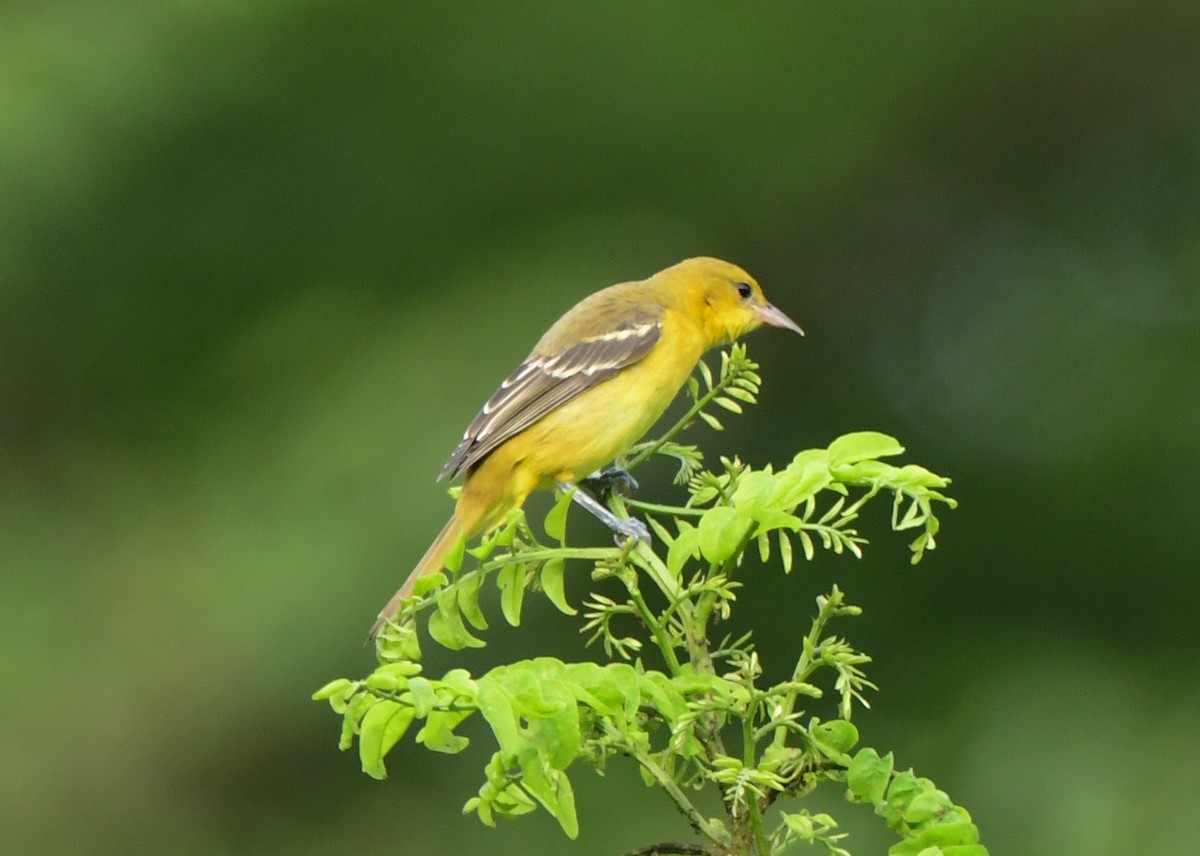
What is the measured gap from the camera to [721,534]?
1825 millimetres

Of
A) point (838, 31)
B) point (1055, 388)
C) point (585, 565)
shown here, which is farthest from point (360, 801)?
point (838, 31)

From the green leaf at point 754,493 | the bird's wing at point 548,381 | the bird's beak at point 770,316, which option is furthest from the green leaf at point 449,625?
the bird's beak at point 770,316

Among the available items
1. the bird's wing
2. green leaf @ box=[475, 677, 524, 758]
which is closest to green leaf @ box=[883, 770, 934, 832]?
green leaf @ box=[475, 677, 524, 758]

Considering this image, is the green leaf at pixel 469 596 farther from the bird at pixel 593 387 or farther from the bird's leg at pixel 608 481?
the bird's leg at pixel 608 481

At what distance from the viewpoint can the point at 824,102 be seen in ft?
31.3

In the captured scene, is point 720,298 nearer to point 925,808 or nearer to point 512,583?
point 512,583

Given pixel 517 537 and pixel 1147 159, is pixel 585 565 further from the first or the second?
pixel 517 537

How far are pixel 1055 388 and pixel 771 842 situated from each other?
25.4ft

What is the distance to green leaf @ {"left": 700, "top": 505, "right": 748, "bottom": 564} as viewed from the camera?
5.98 ft

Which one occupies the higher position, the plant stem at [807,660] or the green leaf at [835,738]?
the plant stem at [807,660]

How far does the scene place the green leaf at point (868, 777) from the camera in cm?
176

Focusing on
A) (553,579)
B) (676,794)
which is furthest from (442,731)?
(553,579)

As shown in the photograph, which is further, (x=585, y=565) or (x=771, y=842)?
(x=585, y=565)

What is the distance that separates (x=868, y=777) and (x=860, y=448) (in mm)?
426
